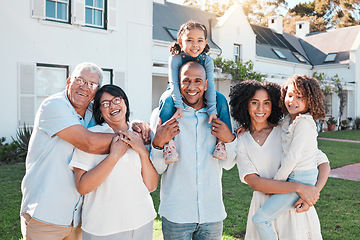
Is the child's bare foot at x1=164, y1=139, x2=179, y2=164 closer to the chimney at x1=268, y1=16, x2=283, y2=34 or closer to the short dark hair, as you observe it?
the short dark hair

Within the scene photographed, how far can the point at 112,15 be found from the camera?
1114 cm

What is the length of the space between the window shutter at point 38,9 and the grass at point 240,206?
4.26m

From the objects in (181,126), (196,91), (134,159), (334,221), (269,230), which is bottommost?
(334,221)

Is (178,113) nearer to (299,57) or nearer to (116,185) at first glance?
(116,185)

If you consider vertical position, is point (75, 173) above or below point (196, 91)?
below

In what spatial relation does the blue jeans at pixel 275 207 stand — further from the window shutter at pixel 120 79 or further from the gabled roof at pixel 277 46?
the gabled roof at pixel 277 46

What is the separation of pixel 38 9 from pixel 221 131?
29.4 ft

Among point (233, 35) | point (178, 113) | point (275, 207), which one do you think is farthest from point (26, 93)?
point (233, 35)

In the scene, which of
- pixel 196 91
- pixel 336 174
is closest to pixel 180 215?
pixel 196 91

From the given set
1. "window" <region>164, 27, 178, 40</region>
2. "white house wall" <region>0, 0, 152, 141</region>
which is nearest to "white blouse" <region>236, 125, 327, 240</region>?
"white house wall" <region>0, 0, 152, 141</region>

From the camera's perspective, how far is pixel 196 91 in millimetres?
2533

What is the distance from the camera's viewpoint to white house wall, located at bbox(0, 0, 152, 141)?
9.29 meters

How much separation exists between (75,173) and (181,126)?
0.83 meters

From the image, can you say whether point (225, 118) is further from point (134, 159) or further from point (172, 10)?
point (172, 10)
